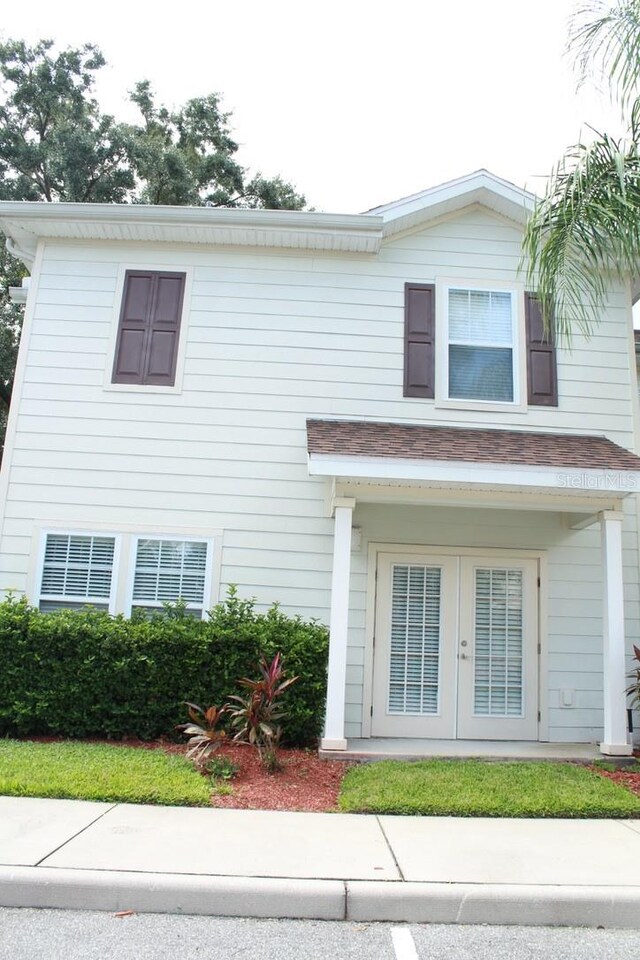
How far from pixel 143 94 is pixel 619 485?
61.7 ft

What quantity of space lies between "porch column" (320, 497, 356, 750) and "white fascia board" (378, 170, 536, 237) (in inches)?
149

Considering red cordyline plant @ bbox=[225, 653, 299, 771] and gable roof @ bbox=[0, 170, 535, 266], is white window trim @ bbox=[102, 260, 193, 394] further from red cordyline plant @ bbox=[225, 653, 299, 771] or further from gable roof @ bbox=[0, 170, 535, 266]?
red cordyline plant @ bbox=[225, 653, 299, 771]

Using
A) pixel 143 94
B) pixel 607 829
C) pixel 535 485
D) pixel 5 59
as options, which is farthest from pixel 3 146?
pixel 607 829

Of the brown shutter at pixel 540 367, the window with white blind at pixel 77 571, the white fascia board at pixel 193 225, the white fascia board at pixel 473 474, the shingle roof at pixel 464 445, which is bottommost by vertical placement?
the window with white blind at pixel 77 571

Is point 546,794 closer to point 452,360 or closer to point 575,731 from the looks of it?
point 575,731

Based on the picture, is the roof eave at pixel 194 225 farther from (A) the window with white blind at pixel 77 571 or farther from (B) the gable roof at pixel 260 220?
(A) the window with white blind at pixel 77 571

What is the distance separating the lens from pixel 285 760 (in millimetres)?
6672

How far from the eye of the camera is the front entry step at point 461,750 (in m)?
6.96

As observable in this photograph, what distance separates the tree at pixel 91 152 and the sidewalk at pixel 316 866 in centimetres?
1434

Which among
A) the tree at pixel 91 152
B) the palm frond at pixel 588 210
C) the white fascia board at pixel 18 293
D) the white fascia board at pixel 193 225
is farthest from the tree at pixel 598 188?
the tree at pixel 91 152

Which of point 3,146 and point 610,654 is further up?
point 3,146

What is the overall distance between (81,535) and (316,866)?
5.27 meters

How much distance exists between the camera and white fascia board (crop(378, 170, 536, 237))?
884cm

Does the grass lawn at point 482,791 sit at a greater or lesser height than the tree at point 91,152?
lesser
